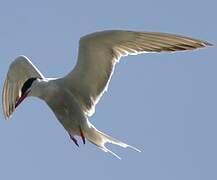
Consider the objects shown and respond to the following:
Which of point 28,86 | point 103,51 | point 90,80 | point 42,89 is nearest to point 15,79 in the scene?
point 28,86

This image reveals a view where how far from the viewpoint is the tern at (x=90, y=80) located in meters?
9.81

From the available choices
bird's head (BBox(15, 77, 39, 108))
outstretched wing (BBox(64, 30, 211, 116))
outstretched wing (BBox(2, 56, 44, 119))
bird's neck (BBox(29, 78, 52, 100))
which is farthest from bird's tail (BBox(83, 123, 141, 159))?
outstretched wing (BBox(2, 56, 44, 119))

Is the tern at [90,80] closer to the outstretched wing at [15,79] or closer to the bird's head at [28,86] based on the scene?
the bird's head at [28,86]

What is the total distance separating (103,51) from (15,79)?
231cm

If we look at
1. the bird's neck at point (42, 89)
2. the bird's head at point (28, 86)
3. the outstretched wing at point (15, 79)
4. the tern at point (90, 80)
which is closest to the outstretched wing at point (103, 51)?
the tern at point (90, 80)

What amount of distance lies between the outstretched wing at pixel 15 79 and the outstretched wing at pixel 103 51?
91cm

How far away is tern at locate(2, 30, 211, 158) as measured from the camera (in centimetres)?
981

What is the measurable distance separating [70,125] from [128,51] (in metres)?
1.25

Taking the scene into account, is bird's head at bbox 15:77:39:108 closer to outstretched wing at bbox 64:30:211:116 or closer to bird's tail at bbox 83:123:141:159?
outstretched wing at bbox 64:30:211:116

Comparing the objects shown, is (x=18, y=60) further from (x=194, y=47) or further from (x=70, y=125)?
(x=194, y=47)

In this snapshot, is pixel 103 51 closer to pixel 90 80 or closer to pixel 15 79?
pixel 90 80

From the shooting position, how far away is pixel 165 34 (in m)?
9.57

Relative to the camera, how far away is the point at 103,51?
10.2 metres

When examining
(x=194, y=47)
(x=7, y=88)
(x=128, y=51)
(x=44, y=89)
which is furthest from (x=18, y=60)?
(x=194, y=47)
